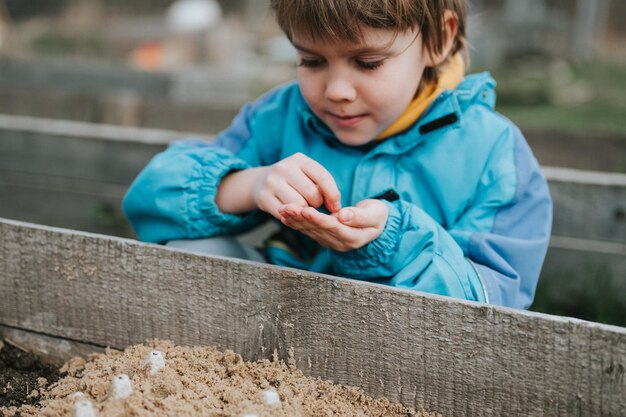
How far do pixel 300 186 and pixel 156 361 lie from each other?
0.54 meters

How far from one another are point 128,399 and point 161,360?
6.9 inches

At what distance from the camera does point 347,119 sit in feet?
7.13

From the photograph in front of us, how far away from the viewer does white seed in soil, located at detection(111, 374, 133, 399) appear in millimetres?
1489

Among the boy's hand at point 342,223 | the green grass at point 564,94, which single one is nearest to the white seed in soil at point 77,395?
the boy's hand at point 342,223

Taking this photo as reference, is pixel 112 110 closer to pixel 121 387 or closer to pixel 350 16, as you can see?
pixel 350 16

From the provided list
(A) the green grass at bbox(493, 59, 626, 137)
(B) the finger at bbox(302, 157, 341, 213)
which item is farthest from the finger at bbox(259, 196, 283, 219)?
(A) the green grass at bbox(493, 59, 626, 137)

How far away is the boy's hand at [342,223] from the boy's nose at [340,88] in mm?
344

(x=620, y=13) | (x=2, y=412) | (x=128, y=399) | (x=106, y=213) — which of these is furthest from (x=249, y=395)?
(x=620, y=13)

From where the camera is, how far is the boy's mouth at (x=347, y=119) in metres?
2.17

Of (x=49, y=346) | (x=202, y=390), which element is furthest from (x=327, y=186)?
(x=49, y=346)

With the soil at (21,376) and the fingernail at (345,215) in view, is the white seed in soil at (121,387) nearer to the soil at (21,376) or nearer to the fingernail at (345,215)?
the soil at (21,376)

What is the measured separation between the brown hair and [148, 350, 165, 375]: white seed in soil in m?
0.91

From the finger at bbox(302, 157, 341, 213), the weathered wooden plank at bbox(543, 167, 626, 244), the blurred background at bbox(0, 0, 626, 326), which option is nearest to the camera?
the finger at bbox(302, 157, 341, 213)

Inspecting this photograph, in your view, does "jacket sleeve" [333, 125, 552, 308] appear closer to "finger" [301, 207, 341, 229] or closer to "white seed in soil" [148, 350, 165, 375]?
"finger" [301, 207, 341, 229]
